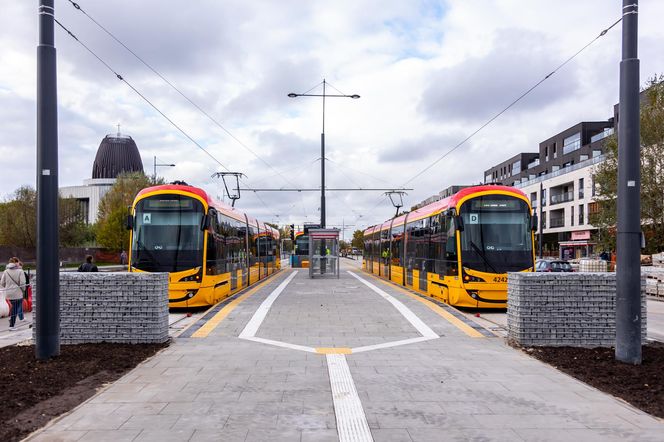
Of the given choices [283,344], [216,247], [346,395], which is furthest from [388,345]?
[216,247]

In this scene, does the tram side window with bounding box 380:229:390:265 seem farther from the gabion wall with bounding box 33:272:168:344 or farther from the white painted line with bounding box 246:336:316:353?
the gabion wall with bounding box 33:272:168:344

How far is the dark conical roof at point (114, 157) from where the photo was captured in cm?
9706

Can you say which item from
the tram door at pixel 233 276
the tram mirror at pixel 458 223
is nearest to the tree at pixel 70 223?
the tram door at pixel 233 276

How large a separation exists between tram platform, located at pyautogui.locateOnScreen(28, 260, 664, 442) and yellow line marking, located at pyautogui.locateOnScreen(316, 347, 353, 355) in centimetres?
2

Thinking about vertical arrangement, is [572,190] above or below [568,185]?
below

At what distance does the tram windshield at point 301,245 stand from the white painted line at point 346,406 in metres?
39.7

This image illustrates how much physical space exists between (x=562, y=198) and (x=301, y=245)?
32.4 meters

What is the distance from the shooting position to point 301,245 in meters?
48.3

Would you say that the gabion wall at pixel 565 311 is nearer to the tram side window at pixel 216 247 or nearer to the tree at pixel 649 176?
the tram side window at pixel 216 247

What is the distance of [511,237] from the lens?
15.5m

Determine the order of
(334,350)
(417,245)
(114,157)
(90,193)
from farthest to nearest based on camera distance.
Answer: (114,157), (90,193), (417,245), (334,350)

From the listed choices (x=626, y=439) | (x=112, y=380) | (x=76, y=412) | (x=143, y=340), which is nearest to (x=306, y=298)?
(x=143, y=340)

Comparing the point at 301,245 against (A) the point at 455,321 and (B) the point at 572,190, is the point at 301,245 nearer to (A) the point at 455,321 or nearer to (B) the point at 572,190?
(B) the point at 572,190

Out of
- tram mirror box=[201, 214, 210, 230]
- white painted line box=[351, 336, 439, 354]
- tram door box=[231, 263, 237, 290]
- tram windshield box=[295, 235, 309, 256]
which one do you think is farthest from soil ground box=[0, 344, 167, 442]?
tram windshield box=[295, 235, 309, 256]
